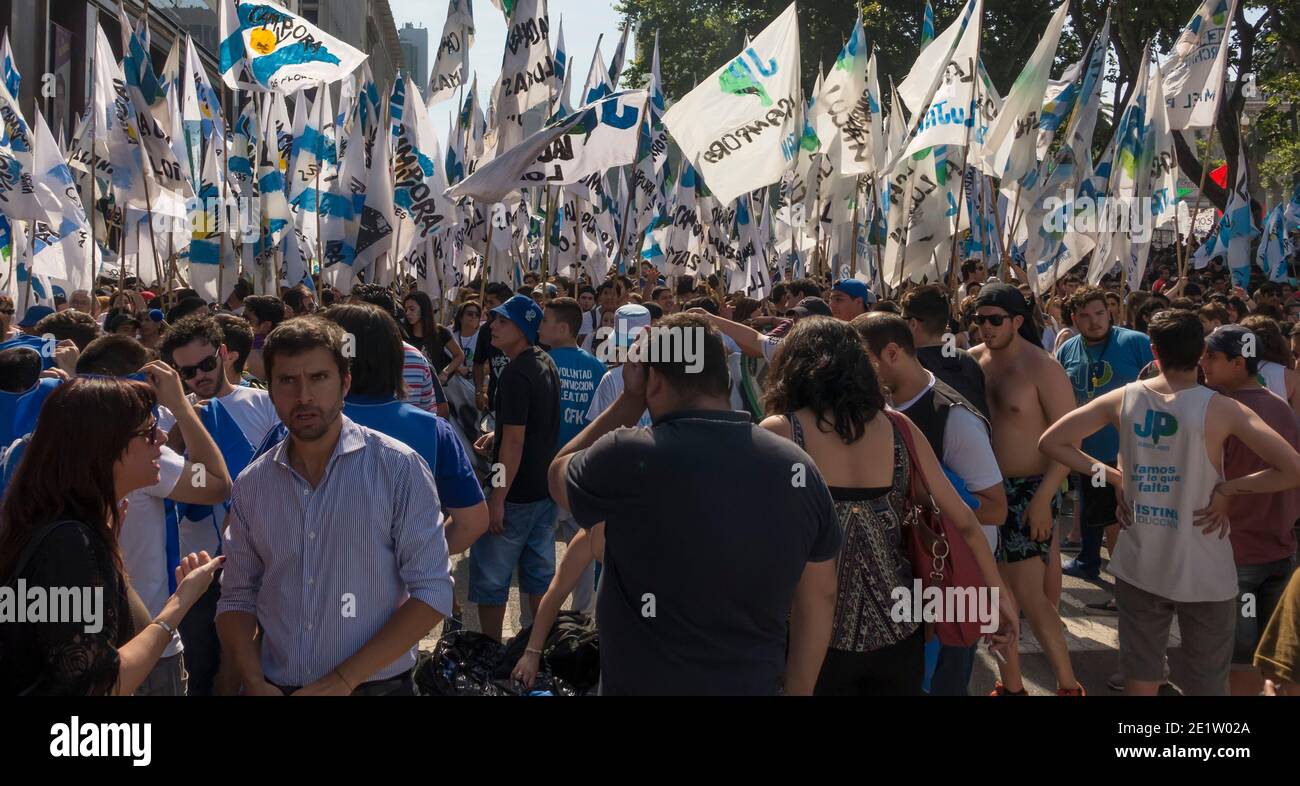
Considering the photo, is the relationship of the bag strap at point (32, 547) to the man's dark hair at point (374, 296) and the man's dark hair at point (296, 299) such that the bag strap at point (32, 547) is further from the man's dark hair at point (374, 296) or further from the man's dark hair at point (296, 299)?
the man's dark hair at point (296, 299)

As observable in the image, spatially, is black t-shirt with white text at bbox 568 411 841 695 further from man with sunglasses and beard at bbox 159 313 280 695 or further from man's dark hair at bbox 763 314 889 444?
man with sunglasses and beard at bbox 159 313 280 695

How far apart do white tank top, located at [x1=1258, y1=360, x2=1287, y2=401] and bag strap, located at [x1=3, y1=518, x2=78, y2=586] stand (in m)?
6.00

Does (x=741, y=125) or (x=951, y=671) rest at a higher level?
(x=741, y=125)

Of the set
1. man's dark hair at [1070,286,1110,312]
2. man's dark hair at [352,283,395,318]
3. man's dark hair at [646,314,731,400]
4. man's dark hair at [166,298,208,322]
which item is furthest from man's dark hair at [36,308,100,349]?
man's dark hair at [1070,286,1110,312]

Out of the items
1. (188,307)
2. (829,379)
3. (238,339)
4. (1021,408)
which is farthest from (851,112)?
(829,379)

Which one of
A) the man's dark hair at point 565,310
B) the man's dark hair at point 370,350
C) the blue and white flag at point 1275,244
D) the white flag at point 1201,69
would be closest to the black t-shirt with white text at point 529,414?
the man's dark hair at point 565,310

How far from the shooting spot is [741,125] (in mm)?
9375

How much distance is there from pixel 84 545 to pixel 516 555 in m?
3.58

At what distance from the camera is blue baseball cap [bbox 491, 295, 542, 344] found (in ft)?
20.4

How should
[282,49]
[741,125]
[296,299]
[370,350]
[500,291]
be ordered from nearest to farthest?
[370,350] < [741,125] < [296,299] < [500,291] < [282,49]

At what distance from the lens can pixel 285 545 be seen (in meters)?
3.18

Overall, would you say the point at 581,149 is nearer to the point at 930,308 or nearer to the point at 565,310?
the point at 565,310

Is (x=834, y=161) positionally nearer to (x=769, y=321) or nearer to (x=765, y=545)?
(x=769, y=321)

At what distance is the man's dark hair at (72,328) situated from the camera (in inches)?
242
